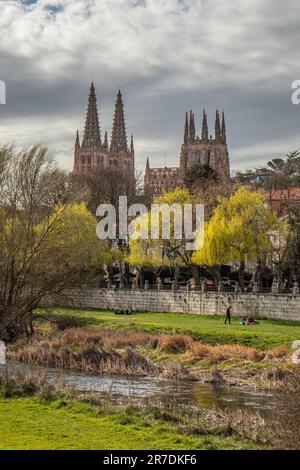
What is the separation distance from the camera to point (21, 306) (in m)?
26.9

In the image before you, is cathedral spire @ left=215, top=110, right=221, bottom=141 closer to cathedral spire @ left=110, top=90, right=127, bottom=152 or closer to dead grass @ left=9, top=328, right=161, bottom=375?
cathedral spire @ left=110, top=90, right=127, bottom=152

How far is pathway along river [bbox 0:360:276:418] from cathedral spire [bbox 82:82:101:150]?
143m

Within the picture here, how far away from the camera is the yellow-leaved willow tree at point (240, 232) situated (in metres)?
52.1

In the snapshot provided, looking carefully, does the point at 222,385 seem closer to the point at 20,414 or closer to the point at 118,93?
the point at 20,414

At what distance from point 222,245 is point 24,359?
22.3m

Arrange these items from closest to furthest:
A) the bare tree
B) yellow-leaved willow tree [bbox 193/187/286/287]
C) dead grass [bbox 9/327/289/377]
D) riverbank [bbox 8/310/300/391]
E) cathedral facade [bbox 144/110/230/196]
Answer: the bare tree → riverbank [bbox 8/310/300/391] → dead grass [bbox 9/327/289/377] → yellow-leaved willow tree [bbox 193/187/286/287] → cathedral facade [bbox 144/110/230/196]

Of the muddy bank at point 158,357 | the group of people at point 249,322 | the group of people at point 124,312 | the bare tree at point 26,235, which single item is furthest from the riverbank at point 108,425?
the group of people at point 124,312

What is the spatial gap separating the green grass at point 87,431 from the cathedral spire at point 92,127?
155013 mm

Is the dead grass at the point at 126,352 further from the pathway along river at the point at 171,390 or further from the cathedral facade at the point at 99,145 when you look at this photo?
the cathedral facade at the point at 99,145

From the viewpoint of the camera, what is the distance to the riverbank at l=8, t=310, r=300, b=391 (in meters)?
31.6

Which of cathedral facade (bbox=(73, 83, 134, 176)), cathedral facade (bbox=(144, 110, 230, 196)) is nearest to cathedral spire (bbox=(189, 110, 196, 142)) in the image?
cathedral facade (bbox=(144, 110, 230, 196))

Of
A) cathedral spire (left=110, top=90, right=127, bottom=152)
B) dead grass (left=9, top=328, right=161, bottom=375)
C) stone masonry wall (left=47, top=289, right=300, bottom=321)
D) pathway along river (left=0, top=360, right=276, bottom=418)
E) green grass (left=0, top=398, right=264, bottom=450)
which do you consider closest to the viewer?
green grass (left=0, top=398, right=264, bottom=450)
